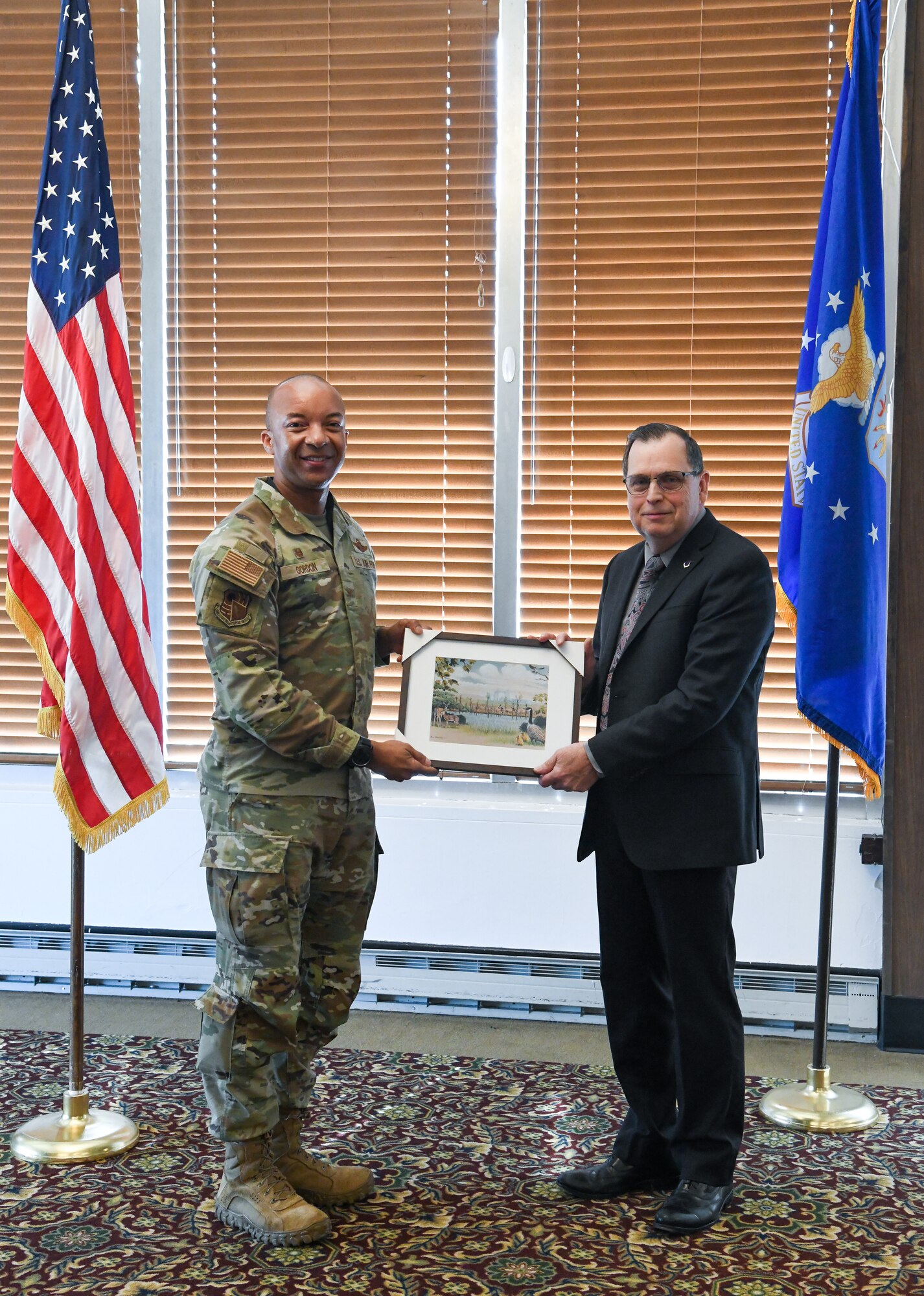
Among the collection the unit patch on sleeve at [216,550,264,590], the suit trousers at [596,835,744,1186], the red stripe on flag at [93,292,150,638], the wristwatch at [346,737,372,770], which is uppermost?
the red stripe on flag at [93,292,150,638]

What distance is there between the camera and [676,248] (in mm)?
3771

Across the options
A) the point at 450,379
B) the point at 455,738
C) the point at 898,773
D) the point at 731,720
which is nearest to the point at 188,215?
the point at 450,379

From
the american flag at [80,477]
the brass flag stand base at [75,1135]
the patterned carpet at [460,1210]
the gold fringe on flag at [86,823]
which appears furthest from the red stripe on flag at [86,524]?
the patterned carpet at [460,1210]

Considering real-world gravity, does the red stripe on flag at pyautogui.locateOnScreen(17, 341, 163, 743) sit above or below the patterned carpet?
above

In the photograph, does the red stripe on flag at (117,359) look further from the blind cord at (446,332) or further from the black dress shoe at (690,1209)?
the black dress shoe at (690,1209)

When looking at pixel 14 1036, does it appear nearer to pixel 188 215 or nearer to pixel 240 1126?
pixel 240 1126

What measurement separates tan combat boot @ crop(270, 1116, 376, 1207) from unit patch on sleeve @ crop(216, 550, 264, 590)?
1148mm

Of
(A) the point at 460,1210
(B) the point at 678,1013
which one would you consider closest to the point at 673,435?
(B) the point at 678,1013

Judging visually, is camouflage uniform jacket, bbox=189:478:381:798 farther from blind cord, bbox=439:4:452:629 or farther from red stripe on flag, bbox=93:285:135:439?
blind cord, bbox=439:4:452:629

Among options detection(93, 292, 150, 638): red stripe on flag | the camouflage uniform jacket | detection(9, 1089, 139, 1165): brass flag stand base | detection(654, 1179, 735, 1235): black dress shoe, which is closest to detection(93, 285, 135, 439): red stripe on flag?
detection(93, 292, 150, 638): red stripe on flag

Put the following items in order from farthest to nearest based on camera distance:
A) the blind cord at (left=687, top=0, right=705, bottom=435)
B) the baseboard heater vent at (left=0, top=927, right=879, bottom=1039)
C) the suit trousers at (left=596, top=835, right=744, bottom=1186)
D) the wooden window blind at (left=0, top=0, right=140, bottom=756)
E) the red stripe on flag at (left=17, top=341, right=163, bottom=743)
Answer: the wooden window blind at (left=0, top=0, right=140, bottom=756) < the blind cord at (left=687, top=0, right=705, bottom=435) < the baseboard heater vent at (left=0, top=927, right=879, bottom=1039) < the red stripe on flag at (left=17, top=341, right=163, bottom=743) < the suit trousers at (left=596, top=835, right=744, bottom=1186)

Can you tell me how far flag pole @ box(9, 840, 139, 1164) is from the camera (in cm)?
269

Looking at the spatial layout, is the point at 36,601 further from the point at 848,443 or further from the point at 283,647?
the point at 848,443

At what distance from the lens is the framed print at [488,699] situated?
257cm
